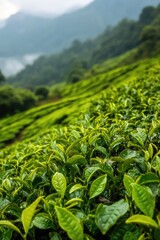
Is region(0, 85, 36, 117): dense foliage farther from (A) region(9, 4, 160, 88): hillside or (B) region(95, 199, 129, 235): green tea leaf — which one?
(B) region(95, 199, 129, 235): green tea leaf

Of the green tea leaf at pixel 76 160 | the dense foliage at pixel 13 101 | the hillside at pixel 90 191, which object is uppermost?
the green tea leaf at pixel 76 160

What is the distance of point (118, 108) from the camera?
555 centimetres

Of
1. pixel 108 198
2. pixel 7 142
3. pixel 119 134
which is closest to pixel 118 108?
pixel 119 134

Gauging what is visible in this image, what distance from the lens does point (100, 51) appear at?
108 metres

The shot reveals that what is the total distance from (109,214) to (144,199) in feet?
0.83

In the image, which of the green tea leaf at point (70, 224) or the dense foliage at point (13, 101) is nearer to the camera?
the green tea leaf at point (70, 224)

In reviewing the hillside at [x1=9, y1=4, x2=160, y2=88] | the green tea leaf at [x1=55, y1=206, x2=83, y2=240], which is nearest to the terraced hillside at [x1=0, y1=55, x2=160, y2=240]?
the green tea leaf at [x1=55, y1=206, x2=83, y2=240]

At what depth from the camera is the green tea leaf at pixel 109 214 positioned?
6.63ft

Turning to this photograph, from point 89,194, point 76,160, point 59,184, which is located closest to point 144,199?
point 89,194

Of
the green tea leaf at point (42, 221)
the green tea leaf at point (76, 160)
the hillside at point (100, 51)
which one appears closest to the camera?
the green tea leaf at point (42, 221)

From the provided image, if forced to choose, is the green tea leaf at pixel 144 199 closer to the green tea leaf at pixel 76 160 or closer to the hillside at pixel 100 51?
the green tea leaf at pixel 76 160

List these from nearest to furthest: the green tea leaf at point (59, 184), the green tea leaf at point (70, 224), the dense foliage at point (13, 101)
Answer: the green tea leaf at point (70, 224)
the green tea leaf at point (59, 184)
the dense foliage at point (13, 101)

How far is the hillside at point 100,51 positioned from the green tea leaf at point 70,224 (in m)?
54.3

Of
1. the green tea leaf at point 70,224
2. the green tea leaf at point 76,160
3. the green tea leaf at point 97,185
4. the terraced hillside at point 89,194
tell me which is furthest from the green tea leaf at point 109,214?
the green tea leaf at point 76,160
